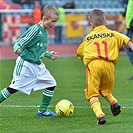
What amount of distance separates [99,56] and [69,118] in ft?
3.71

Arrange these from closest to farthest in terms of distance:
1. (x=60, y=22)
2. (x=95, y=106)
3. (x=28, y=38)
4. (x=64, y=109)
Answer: (x=95, y=106)
(x=28, y=38)
(x=64, y=109)
(x=60, y=22)

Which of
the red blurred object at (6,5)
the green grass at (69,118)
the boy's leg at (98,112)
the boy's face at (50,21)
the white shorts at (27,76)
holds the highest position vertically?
the boy's face at (50,21)

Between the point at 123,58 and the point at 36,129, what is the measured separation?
12.1m

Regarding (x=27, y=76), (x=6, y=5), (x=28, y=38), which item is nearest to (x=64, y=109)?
(x=27, y=76)

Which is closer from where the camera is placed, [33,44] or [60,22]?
[33,44]

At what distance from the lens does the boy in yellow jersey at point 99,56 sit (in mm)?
8250

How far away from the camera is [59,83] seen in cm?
1306

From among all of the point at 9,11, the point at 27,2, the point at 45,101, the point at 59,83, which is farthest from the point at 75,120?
the point at 27,2

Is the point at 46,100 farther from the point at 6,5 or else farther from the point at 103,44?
the point at 6,5

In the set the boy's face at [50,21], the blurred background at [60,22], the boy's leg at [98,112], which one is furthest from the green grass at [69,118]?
the blurred background at [60,22]

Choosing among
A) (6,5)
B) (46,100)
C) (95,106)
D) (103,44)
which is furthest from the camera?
(6,5)

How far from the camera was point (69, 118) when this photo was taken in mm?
8773

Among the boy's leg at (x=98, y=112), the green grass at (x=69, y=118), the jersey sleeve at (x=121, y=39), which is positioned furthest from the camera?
the jersey sleeve at (x=121, y=39)

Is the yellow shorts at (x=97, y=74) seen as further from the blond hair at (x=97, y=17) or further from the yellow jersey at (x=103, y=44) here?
the blond hair at (x=97, y=17)
